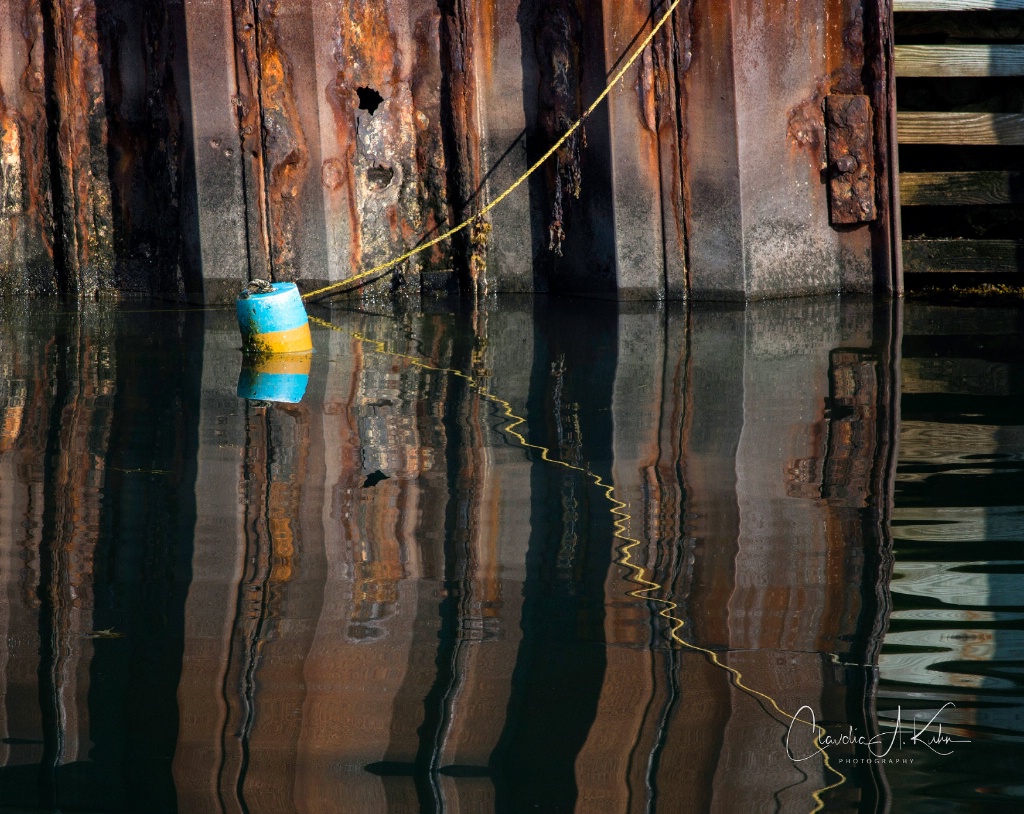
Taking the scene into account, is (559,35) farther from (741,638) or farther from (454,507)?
(741,638)

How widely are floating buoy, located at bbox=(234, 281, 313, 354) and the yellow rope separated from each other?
5.60ft

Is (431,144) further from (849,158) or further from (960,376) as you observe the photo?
(960,376)

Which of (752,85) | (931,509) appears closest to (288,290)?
(752,85)

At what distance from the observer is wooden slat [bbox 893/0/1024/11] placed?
755cm

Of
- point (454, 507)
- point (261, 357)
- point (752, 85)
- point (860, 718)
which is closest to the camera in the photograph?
point (860, 718)

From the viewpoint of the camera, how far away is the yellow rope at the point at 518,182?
7.39 meters

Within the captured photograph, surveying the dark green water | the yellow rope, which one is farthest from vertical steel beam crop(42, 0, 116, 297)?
the dark green water

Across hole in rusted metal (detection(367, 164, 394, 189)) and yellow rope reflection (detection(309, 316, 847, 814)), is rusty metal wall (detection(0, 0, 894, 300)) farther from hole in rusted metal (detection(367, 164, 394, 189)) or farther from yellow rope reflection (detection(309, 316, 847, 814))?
yellow rope reflection (detection(309, 316, 847, 814))

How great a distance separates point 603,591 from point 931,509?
1149 millimetres

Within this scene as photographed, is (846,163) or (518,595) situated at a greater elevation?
(846,163)

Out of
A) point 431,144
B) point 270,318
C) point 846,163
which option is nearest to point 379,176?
point 431,144

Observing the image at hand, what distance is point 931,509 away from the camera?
11.8 ft

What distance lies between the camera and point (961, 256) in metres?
8.01

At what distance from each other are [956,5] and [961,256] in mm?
1563
